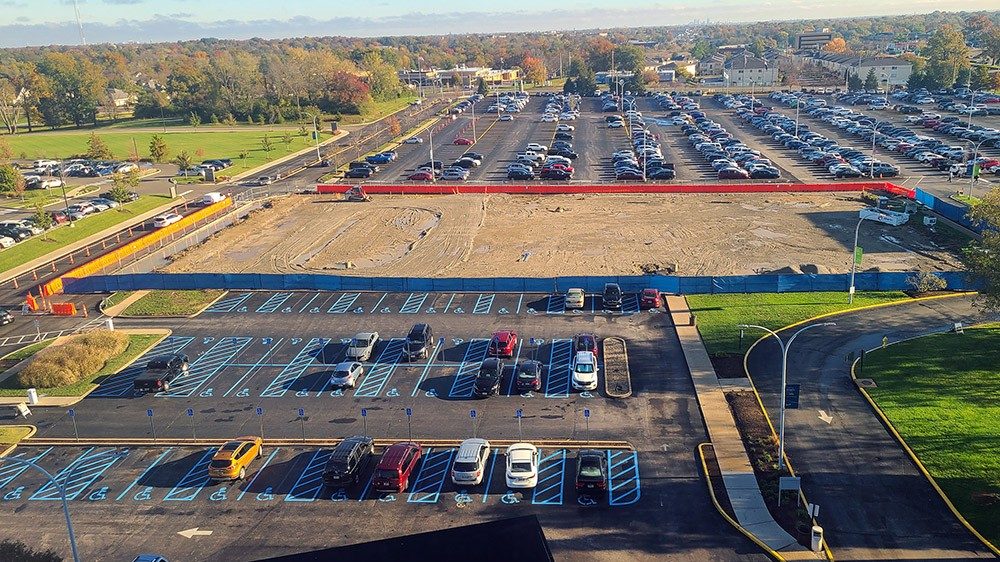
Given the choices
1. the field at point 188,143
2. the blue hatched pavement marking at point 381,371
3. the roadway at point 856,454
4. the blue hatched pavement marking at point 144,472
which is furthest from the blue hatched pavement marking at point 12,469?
the field at point 188,143

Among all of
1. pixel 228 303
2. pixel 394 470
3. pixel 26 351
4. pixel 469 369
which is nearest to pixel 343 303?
pixel 228 303

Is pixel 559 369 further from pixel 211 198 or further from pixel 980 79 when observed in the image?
pixel 980 79

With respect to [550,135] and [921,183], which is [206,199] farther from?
[921,183]

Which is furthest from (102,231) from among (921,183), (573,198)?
(921,183)

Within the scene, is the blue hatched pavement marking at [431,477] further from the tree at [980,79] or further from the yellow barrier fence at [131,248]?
the tree at [980,79]

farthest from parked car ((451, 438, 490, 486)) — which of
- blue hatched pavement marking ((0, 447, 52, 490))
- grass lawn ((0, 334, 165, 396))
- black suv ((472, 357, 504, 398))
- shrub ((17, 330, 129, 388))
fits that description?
shrub ((17, 330, 129, 388))

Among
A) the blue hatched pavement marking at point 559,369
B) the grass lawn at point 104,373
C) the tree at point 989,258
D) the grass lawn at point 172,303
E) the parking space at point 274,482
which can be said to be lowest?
the parking space at point 274,482

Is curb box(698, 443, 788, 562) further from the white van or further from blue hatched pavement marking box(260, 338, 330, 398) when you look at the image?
the white van
